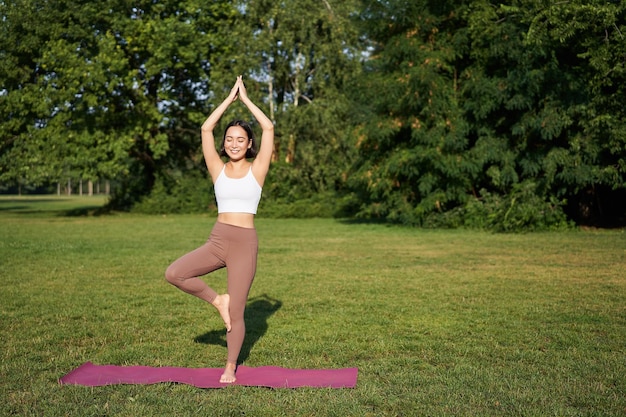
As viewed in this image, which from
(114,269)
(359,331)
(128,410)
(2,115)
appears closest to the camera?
(128,410)

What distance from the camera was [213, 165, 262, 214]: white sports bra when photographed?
5410mm

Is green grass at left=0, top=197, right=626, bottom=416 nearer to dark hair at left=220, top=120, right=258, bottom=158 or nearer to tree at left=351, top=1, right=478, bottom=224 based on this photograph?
dark hair at left=220, top=120, right=258, bottom=158

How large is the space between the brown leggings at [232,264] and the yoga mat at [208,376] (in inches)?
11.2

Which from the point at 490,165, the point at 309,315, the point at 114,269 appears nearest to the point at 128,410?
the point at 309,315

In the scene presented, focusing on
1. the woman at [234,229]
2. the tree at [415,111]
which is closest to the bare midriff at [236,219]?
the woman at [234,229]

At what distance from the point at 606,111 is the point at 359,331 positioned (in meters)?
14.4

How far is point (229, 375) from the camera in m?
5.26

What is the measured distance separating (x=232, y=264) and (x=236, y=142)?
39.7 inches

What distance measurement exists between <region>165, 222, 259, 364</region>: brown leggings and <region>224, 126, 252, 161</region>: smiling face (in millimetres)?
588

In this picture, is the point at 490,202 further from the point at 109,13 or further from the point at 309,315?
the point at 109,13

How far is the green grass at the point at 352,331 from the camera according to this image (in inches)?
188

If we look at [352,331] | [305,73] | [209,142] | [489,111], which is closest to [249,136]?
[209,142]

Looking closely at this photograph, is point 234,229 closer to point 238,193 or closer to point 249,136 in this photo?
point 238,193

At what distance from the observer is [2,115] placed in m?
31.4
